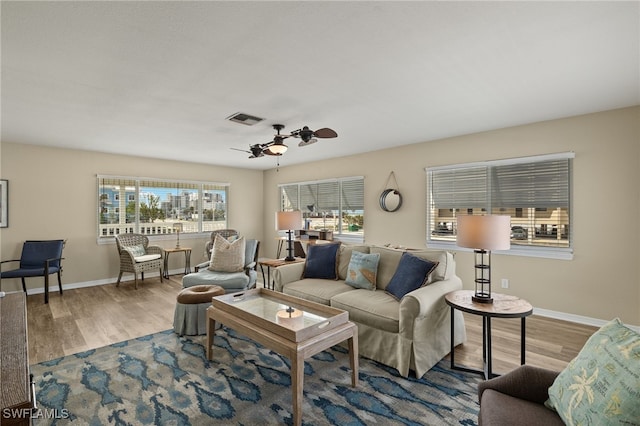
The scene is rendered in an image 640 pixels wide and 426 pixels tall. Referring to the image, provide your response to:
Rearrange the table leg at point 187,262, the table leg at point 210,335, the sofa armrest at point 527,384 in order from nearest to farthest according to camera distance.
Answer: the sofa armrest at point 527,384
the table leg at point 210,335
the table leg at point 187,262

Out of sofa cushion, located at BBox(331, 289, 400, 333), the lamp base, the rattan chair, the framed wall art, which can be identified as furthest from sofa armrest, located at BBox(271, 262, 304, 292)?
the framed wall art

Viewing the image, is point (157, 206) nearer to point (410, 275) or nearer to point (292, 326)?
point (292, 326)

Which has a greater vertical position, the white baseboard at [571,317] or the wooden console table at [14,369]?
the wooden console table at [14,369]

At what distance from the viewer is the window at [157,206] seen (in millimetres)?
5898

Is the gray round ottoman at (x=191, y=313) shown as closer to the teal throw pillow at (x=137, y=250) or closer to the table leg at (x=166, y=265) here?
the teal throw pillow at (x=137, y=250)

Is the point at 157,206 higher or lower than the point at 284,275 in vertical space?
higher

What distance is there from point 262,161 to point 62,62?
4.55m

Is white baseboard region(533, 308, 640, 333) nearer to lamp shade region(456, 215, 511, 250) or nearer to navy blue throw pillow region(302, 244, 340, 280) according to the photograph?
lamp shade region(456, 215, 511, 250)

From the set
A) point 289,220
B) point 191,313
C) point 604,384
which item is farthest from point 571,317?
point 191,313

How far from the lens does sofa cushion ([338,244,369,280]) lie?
3.73m

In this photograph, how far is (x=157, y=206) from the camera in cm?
655

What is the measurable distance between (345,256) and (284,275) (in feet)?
2.55

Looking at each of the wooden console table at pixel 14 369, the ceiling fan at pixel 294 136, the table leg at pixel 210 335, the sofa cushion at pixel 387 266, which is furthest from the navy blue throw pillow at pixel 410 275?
the wooden console table at pixel 14 369

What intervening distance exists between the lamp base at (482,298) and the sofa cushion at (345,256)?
1.34 metres
